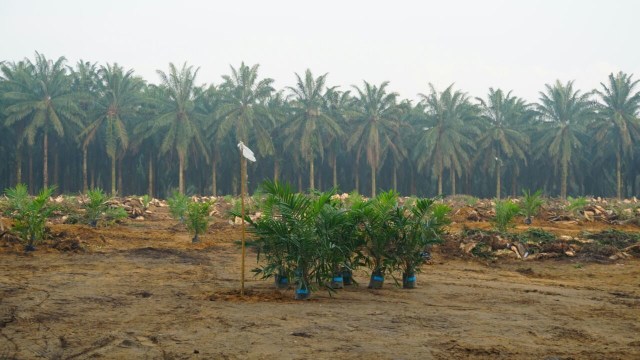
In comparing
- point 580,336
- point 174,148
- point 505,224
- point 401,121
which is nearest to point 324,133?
point 401,121

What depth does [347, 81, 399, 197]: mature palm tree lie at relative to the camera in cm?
4178

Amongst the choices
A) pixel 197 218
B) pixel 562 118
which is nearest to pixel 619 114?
pixel 562 118

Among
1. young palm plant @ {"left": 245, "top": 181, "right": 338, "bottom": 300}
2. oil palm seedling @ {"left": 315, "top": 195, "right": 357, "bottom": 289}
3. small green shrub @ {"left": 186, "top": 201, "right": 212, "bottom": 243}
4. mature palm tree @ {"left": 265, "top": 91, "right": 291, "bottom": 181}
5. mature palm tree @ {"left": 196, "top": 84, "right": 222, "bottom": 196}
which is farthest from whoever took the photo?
mature palm tree @ {"left": 265, "top": 91, "right": 291, "bottom": 181}

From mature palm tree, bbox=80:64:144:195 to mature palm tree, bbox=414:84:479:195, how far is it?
840 inches

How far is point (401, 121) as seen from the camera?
45.9m

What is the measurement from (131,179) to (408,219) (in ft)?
133

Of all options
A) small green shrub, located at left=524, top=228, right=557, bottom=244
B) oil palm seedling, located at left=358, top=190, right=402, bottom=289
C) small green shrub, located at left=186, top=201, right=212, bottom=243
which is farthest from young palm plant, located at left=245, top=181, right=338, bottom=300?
small green shrub, located at left=524, top=228, right=557, bottom=244

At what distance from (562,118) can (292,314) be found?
41716 mm

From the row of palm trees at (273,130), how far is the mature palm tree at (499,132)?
0.36ft

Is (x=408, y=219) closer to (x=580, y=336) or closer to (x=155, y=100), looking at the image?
(x=580, y=336)

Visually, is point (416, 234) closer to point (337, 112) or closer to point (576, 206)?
point (576, 206)

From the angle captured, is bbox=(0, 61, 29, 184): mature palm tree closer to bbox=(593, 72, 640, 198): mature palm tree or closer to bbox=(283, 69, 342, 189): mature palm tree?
bbox=(283, 69, 342, 189): mature palm tree

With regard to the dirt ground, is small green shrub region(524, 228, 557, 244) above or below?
above

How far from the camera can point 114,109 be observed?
37281 millimetres
